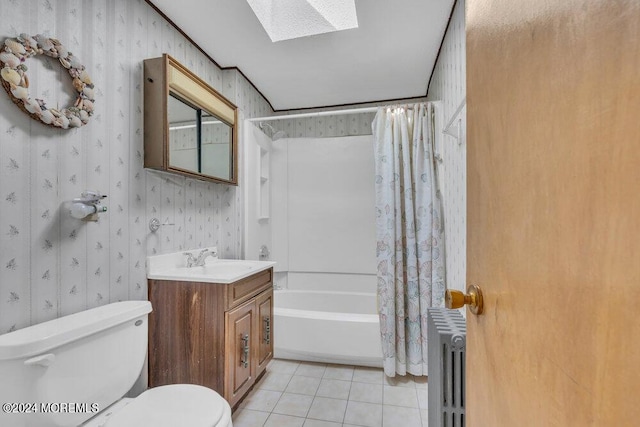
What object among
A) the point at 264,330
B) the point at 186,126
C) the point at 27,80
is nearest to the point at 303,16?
the point at 186,126

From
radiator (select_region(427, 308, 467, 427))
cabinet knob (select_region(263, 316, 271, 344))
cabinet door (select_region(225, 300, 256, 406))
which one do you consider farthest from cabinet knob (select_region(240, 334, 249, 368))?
radiator (select_region(427, 308, 467, 427))

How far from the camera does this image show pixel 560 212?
0.37 m

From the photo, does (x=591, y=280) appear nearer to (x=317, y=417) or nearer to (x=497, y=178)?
(x=497, y=178)

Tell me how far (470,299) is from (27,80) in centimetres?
163

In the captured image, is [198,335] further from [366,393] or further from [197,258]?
[366,393]

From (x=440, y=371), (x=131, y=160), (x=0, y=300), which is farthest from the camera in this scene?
(x=131, y=160)

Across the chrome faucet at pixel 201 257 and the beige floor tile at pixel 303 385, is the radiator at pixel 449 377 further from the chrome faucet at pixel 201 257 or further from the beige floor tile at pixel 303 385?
the chrome faucet at pixel 201 257

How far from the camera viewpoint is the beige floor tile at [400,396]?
184cm

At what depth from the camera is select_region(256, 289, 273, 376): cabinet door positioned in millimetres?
1919

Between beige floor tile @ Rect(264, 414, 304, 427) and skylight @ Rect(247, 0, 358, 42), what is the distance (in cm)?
233

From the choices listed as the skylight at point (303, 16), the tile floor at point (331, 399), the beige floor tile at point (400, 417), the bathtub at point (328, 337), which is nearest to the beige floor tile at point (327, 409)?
the tile floor at point (331, 399)

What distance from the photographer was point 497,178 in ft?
1.81

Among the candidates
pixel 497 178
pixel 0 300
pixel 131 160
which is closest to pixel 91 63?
pixel 131 160

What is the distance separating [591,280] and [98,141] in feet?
5.73
